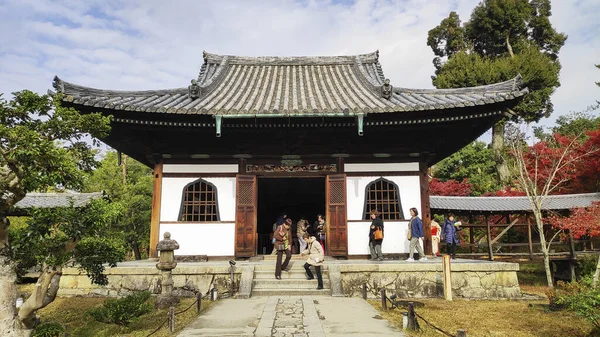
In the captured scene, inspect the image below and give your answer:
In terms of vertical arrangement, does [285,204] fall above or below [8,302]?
above

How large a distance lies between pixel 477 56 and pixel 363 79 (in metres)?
19.6

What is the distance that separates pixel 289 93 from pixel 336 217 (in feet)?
17.3

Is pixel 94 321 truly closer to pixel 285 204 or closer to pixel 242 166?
pixel 242 166

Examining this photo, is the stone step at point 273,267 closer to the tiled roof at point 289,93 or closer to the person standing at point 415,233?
the person standing at point 415,233

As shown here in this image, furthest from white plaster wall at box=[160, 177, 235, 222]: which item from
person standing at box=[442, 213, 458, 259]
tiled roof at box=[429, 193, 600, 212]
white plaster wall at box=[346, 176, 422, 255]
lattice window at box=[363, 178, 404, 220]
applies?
tiled roof at box=[429, 193, 600, 212]

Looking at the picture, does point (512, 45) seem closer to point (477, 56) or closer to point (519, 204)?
point (477, 56)

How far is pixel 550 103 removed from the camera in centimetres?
2927

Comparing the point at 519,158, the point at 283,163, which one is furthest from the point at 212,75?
the point at 519,158

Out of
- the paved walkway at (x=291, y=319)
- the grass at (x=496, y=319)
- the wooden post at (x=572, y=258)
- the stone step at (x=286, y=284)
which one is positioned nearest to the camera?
the paved walkway at (x=291, y=319)

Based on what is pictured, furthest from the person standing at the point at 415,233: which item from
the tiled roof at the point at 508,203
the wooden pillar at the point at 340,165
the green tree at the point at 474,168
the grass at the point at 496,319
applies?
the green tree at the point at 474,168

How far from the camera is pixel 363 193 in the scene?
41.3 ft

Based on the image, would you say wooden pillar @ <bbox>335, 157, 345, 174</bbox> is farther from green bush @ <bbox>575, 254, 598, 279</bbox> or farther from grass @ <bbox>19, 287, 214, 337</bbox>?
green bush @ <bbox>575, 254, 598, 279</bbox>

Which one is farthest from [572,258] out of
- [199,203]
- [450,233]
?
[199,203]

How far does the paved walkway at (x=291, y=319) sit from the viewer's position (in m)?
6.01
